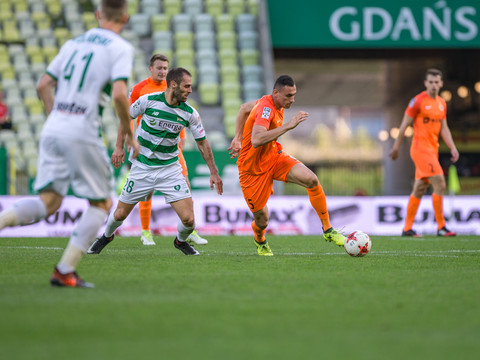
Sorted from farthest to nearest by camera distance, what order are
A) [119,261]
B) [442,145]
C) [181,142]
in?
[442,145] → [181,142] → [119,261]

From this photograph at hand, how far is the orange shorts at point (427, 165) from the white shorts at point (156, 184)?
4.75m

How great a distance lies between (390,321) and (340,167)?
21660mm

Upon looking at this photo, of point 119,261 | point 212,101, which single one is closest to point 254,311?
point 119,261

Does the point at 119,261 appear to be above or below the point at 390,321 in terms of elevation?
below

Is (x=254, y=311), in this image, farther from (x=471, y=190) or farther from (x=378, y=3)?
(x=471, y=190)

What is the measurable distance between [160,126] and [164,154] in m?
0.31

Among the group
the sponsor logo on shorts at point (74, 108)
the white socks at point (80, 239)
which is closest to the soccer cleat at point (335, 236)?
the white socks at point (80, 239)

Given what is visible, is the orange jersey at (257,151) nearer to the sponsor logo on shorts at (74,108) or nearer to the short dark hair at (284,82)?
the short dark hair at (284,82)

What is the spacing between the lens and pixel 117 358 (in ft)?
10.4

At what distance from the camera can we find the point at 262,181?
7996mm

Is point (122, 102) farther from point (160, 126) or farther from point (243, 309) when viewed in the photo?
point (160, 126)

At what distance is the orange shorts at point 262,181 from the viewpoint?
7.99m

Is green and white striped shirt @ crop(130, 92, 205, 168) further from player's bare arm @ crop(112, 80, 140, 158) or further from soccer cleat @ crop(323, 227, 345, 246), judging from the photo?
player's bare arm @ crop(112, 80, 140, 158)

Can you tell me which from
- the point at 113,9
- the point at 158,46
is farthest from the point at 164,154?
the point at 158,46
